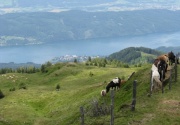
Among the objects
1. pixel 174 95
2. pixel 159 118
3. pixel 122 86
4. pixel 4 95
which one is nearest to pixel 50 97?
pixel 4 95

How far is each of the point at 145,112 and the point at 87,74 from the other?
67607 mm

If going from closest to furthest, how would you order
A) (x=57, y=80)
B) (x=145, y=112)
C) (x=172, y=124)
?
(x=172, y=124) < (x=145, y=112) < (x=57, y=80)

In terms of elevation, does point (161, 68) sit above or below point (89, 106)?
above

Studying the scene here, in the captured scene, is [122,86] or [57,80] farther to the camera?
[57,80]

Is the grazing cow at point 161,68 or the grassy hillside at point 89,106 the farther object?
the grazing cow at point 161,68

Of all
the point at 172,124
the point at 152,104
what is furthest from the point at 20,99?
the point at 172,124

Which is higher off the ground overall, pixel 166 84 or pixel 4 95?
A: pixel 166 84

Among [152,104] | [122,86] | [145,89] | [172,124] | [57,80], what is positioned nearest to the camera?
[172,124]

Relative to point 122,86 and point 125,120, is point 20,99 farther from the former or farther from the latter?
point 125,120

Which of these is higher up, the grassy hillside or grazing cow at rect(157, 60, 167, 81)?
grazing cow at rect(157, 60, 167, 81)

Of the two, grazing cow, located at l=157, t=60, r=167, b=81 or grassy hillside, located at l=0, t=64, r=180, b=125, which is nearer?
grassy hillside, located at l=0, t=64, r=180, b=125

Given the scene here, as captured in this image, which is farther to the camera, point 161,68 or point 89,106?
point 89,106

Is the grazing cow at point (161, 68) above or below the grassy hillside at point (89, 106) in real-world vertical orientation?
above

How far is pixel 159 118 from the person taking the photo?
22562 mm
